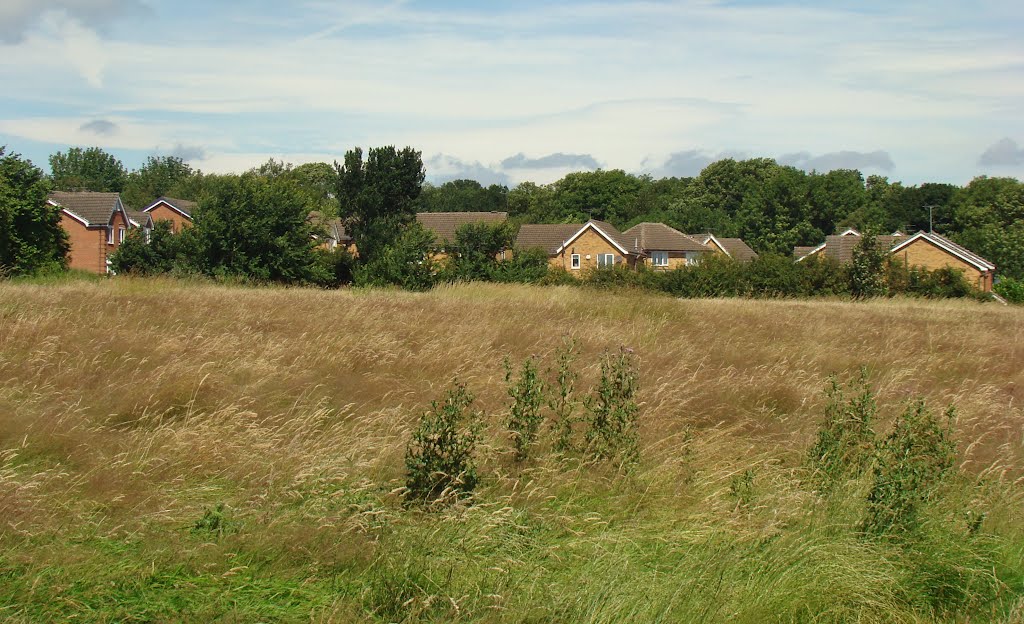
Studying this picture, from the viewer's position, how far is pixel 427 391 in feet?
26.3

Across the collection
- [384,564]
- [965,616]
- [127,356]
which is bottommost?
[965,616]

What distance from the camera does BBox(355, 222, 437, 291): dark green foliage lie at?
1273 inches

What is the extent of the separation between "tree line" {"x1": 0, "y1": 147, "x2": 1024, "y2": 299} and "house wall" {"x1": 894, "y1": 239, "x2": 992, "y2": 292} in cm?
1305

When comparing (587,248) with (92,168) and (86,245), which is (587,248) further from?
(92,168)

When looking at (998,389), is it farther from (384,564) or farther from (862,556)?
(384,564)

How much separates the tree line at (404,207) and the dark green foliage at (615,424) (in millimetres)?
23812

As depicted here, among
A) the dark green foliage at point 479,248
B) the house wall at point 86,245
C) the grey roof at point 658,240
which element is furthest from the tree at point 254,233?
the grey roof at point 658,240

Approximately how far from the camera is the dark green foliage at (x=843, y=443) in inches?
250

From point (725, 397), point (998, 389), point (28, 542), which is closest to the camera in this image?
point (28, 542)

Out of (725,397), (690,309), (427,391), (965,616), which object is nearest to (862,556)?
(965,616)

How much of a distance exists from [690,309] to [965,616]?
41.5ft

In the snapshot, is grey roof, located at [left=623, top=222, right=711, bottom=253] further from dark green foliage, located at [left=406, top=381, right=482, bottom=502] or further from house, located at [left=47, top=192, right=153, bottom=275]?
dark green foliage, located at [left=406, top=381, right=482, bottom=502]

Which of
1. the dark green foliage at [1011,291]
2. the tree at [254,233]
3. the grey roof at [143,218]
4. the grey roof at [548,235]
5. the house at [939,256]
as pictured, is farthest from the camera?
the grey roof at [548,235]

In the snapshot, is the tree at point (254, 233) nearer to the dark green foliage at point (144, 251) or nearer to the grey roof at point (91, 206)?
the dark green foliage at point (144, 251)
